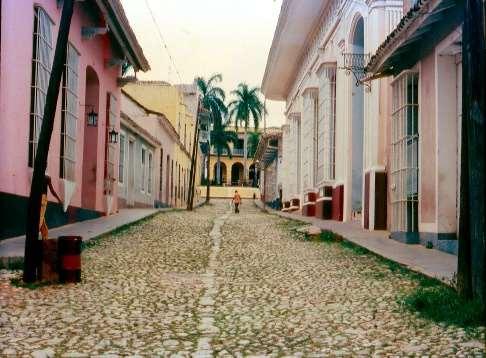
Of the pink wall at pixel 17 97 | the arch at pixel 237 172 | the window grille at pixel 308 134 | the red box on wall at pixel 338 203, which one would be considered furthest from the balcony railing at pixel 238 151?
the pink wall at pixel 17 97

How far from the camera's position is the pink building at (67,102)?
9.98 meters

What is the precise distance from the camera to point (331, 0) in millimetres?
19156

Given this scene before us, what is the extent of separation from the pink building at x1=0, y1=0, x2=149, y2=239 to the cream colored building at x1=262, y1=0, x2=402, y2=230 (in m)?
5.19

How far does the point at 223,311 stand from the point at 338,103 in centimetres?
1249

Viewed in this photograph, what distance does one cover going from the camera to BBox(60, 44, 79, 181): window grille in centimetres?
1316

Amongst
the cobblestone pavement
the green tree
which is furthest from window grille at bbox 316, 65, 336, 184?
the green tree

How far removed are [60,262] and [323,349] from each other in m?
3.51

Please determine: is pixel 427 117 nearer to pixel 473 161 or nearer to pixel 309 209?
pixel 473 161

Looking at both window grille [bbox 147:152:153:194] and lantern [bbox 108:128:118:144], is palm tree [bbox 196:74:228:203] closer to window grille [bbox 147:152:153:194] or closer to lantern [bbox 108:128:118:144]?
window grille [bbox 147:152:153:194]

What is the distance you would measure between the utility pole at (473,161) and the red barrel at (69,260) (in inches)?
151

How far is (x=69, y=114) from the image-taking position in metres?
13.5

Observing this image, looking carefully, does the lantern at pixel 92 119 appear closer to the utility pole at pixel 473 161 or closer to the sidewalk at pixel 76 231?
the sidewalk at pixel 76 231

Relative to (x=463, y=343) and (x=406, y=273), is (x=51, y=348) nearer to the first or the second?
(x=463, y=343)

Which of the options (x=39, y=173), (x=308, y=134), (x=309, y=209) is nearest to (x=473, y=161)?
(x=39, y=173)
